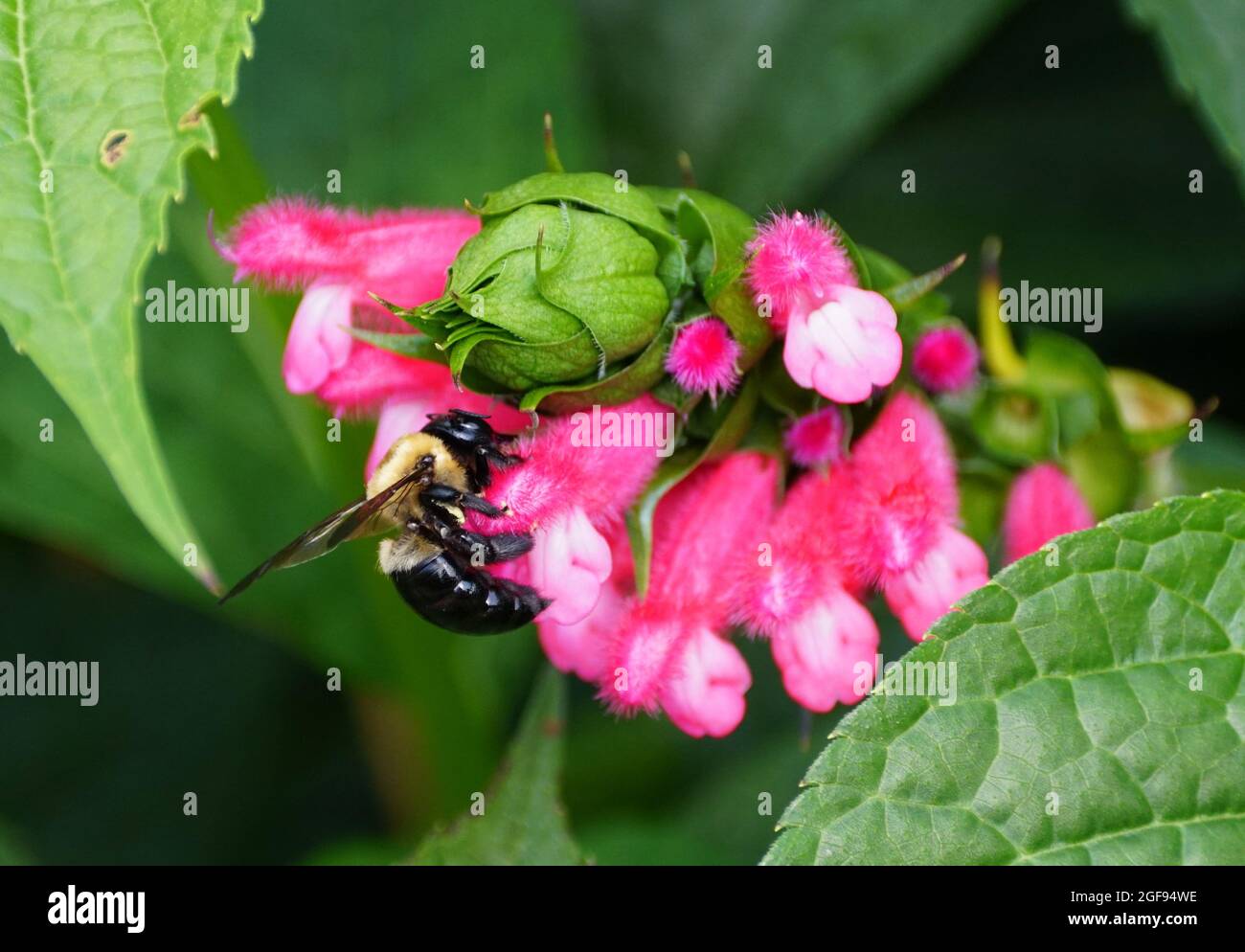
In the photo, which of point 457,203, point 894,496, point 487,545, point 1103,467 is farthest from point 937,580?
point 457,203

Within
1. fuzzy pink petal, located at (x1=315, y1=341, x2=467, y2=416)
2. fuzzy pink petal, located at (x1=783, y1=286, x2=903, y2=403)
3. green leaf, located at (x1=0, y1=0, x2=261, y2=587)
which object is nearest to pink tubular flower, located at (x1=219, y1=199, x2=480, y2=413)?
fuzzy pink petal, located at (x1=315, y1=341, x2=467, y2=416)

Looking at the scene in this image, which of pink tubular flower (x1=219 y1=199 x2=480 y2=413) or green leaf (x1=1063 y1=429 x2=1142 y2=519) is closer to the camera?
pink tubular flower (x1=219 y1=199 x2=480 y2=413)

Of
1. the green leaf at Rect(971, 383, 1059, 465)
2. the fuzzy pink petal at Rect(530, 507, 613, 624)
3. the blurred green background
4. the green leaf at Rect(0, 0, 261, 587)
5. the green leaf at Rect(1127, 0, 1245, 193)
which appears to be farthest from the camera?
the blurred green background

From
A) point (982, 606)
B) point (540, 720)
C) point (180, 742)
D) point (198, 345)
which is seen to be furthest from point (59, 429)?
point (982, 606)

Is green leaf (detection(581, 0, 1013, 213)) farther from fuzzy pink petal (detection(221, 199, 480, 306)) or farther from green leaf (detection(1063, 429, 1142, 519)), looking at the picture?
fuzzy pink petal (detection(221, 199, 480, 306))

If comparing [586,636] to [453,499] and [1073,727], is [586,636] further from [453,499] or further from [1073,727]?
[1073,727]

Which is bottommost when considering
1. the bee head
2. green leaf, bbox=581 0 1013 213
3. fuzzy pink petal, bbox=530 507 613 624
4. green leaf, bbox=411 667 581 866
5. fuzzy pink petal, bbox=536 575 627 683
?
green leaf, bbox=411 667 581 866
